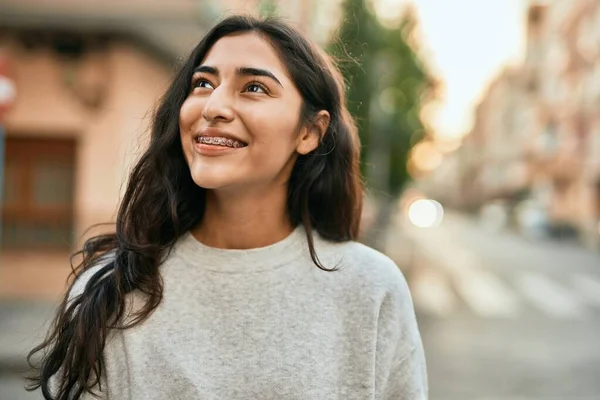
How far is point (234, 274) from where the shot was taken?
1801 millimetres

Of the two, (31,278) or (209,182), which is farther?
(31,278)

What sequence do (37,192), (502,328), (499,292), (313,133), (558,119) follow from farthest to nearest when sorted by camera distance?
(558,119), (499,292), (37,192), (502,328), (313,133)

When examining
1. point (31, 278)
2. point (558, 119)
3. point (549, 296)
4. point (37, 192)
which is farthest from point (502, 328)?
point (558, 119)

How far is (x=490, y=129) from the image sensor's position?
84438mm

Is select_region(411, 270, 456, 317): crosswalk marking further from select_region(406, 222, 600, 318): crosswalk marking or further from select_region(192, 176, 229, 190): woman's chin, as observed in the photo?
select_region(192, 176, 229, 190): woman's chin

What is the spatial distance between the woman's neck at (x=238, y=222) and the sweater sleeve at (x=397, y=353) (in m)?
0.33

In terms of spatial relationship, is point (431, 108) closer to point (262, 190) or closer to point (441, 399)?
point (441, 399)

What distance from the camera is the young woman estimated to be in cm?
171

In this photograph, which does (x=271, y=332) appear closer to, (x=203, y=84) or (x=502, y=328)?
(x=203, y=84)

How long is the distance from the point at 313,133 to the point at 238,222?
1.00 ft

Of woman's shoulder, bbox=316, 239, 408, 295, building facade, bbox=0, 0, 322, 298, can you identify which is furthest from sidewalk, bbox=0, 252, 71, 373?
woman's shoulder, bbox=316, 239, 408, 295

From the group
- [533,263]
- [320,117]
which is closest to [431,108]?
[533,263]

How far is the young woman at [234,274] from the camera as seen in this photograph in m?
1.71

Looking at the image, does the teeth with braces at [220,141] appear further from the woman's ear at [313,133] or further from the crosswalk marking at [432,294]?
the crosswalk marking at [432,294]
